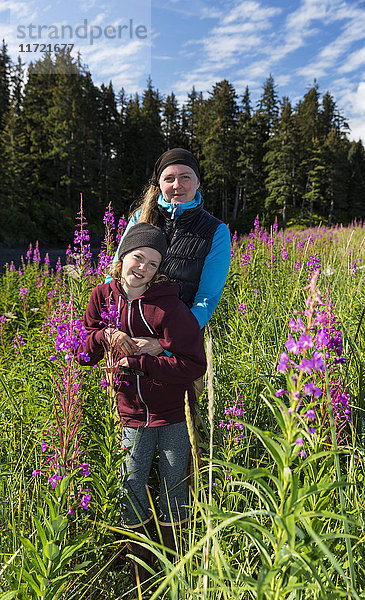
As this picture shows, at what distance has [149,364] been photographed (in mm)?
2260

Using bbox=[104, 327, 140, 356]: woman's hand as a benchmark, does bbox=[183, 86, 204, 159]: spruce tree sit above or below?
above

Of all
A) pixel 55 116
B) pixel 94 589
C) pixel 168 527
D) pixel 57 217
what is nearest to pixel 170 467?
pixel 168 527

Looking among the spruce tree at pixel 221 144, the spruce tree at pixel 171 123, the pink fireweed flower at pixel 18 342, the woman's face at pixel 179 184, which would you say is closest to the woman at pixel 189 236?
the woman's face at pixel 179 184

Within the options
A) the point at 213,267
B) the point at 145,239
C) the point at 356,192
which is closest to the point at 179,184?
the point at 213,267

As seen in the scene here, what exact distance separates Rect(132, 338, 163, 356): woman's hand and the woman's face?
48.8 inches

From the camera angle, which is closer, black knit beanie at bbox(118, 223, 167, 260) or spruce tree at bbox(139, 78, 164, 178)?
black knit beanie at bbox(118, 223, 167, 260)

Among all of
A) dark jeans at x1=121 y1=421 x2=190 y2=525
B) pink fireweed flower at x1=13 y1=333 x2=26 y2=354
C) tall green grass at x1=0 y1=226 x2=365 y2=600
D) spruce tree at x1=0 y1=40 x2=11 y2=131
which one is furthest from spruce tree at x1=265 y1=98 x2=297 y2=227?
dark jeans at x1=121 y1=421 x2=190 y2=525

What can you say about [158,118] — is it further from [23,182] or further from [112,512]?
[112,512]

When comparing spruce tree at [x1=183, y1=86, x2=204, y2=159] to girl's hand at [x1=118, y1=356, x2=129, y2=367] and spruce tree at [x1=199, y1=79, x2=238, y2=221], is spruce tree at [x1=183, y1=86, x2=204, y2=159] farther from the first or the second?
girl's hand at [x1=118, y1=356, x2=129, y2=367]

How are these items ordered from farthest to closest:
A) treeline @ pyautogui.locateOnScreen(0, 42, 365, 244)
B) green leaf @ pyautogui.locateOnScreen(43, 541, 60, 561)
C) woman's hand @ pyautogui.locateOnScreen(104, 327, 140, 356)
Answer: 1. treeline @ pyautogui.locateOnScreen(0, 42, 365, 244)
2. woman's hand @ pyautogui.locateOnScreen(104, 327, 140, 356)
3. green leaf @ pyautogui.locateOnScreen(43, 541, 60, 561)

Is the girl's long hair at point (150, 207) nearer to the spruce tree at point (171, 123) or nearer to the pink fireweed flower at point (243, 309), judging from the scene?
the pink fireweed flower at point (243, 309)

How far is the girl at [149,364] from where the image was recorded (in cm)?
231

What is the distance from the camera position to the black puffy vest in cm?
298

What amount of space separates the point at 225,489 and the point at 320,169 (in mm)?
49033
